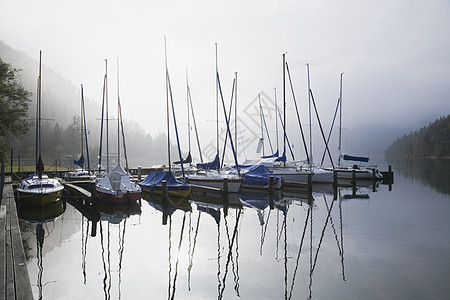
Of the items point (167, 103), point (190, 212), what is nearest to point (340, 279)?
point (190, 212)

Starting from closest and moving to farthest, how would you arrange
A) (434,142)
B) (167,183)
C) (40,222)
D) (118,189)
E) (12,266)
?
(12,266)
(40,222)
(118,189)
(167,183)
(434,142)

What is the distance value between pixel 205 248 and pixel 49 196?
508 inches

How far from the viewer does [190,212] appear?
2183cm

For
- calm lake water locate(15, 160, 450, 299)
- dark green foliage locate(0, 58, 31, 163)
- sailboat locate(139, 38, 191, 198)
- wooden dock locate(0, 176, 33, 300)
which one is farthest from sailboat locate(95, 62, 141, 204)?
wooden dock locate(0, 176, 33, 300)

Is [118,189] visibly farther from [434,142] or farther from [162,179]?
[434,142]

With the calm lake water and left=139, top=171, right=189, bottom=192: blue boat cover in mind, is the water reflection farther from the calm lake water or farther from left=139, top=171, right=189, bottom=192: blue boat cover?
left=139, top=171, right=189, bottom=192: blue boat cover

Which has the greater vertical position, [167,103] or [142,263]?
[167,103]

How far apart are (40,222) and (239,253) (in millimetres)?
11476

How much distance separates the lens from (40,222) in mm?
18172

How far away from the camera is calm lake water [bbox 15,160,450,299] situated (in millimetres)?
9641

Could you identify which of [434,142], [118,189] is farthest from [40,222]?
[434,142]

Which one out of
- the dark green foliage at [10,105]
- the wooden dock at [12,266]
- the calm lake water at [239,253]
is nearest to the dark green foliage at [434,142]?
the calm lake water at [239,253]

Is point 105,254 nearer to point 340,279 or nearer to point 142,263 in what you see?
point 142,263

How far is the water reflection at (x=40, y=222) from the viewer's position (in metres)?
11.4
